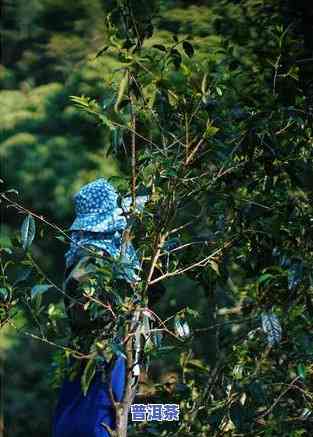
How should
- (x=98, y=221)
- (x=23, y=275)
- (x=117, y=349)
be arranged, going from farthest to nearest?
(x=98, y=221)
(x=23, y=275)
(x=117, y=349)

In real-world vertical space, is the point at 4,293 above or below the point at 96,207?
below

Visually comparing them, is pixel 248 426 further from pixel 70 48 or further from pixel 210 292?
pixel 70 48

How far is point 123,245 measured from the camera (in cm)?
223

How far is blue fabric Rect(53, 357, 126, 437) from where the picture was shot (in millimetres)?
2645

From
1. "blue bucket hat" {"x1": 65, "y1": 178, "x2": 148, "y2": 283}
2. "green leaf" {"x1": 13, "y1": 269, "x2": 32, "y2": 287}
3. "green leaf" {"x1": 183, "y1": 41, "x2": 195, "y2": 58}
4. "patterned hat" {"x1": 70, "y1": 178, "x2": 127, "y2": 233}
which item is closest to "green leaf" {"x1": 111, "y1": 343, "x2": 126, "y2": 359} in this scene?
"green leaf" {"x1": 13, "y1": 269, "x2": 32, "y2": 287}

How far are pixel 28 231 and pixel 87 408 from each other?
32.1 inches

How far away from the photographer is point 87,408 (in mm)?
2701

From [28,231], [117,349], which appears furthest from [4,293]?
[117,349]

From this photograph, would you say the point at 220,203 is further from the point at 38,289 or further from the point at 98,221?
the point at 38,289

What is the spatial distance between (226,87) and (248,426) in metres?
0.89

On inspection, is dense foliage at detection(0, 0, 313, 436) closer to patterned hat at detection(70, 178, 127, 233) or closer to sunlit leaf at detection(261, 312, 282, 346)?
sunlit leaf at detection(261, 312, 282, 346)

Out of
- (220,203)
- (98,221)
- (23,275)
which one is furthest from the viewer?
(98,221)

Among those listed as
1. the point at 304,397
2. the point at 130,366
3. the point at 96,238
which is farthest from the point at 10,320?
the point at 304,397

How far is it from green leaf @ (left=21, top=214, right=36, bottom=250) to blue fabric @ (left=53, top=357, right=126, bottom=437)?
25.7 inches
